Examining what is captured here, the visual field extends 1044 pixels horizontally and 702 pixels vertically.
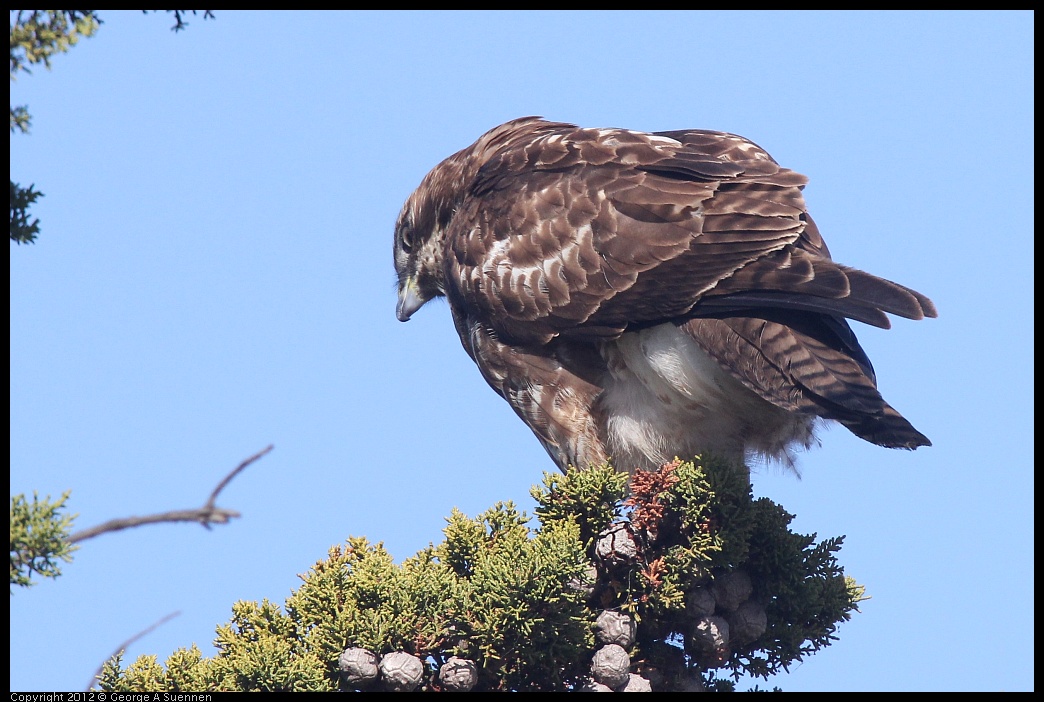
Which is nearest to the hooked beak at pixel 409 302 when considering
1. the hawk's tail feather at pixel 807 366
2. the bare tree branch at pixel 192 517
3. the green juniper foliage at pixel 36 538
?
the hawk's tail feather at pixel 807 366

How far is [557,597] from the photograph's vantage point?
4.58m

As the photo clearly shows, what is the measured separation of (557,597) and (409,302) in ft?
12.7

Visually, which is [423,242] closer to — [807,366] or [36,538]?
[807,366]

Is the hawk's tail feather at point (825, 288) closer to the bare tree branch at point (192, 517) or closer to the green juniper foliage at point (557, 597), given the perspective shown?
the green juniper foliage at point (557, 597)

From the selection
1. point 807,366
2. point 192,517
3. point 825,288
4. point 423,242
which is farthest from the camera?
point 423,242

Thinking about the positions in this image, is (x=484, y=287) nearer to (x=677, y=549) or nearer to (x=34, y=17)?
(x=677, y=549)

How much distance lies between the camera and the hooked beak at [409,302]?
8031mm

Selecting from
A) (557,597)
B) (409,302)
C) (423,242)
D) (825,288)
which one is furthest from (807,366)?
(409,302)

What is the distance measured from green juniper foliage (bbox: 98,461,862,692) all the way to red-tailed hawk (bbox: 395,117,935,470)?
2.15 feet

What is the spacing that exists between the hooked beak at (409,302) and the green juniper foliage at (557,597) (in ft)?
10.1

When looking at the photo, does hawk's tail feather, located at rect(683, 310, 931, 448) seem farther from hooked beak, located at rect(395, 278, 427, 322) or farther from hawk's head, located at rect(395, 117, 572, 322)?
hooked beak, located at rect(395, 278, 427, 322)

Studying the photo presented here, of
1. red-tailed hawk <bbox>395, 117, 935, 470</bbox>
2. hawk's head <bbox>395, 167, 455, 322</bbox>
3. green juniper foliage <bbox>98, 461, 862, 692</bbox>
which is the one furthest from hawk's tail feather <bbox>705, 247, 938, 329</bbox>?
hawk's head <bbox>395, 167, 455, 322</bbox>

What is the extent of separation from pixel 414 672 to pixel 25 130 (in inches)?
99.3
